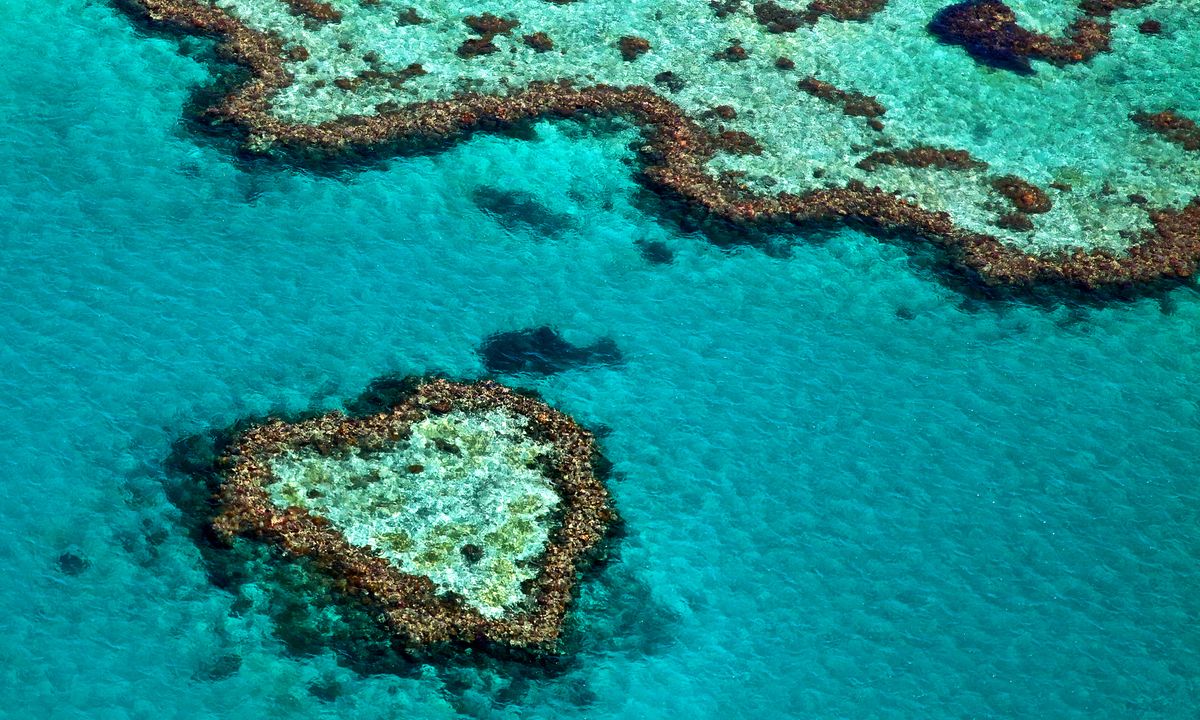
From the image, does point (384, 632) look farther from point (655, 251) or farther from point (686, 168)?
point (686, 168)

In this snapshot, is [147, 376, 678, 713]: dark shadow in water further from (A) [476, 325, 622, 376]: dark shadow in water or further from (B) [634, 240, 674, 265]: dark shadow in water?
(B) [634, 240, 674, 265]: dark shadow in water

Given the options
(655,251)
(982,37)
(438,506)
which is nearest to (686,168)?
(655,251)

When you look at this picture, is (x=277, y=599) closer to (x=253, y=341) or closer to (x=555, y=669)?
(x=555, y=669)

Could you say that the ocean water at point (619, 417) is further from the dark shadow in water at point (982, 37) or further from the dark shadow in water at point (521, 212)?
the dark shadow in water at point (982, 37)

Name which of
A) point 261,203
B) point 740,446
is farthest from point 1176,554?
point 261,203

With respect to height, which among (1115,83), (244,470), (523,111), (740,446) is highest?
(1115,83)

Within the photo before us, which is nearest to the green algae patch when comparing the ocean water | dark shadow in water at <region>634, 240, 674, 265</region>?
the ocean water
